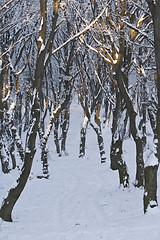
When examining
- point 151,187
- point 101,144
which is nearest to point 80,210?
point 151,187

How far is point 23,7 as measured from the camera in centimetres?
1450

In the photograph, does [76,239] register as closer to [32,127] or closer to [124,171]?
[32,127]

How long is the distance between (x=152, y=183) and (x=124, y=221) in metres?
1.11

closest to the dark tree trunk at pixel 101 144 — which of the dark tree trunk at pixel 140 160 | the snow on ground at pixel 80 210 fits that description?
the snow on ground at pixel 80 210

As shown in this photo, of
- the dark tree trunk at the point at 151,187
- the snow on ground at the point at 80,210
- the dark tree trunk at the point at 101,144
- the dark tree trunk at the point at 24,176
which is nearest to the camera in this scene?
the snow on ground at the point at 80,210

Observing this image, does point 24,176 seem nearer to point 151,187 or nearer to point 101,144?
point 151,187

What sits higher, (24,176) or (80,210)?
(24,176)

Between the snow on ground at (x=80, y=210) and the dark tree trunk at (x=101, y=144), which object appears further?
the dark tree trunk at (x=101, y=144)

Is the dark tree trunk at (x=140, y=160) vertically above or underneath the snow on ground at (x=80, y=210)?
above

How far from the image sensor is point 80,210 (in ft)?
32.3

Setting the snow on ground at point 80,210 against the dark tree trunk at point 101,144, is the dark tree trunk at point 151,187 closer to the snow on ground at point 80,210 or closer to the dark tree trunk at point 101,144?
the snow on ground at point 80,210

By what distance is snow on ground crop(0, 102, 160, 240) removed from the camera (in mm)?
6512

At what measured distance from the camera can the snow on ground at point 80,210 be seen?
651 centimetres

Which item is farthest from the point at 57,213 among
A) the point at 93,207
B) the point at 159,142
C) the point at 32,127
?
the point at 159,142
